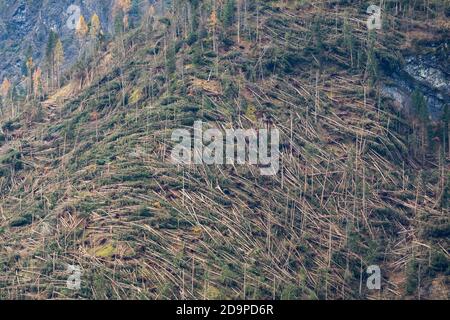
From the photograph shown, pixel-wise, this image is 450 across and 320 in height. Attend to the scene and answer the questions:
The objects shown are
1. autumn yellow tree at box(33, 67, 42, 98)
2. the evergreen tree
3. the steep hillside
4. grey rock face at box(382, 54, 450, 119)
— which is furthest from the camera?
autumn yellow tree at box(33, 67, 42, 98)

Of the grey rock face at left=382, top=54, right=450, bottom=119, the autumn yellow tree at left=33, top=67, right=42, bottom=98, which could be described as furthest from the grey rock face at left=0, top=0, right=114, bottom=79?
the grey rock face at left=382, top=54, right=450, bottom=119

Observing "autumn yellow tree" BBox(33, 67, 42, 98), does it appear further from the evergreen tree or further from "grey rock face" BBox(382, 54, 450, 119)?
"grey rock face" BBox(382, 54, 450, 119)

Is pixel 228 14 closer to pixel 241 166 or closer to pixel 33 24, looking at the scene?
pixel 241 166

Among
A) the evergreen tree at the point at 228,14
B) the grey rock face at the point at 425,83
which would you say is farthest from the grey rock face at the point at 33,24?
the grey rock face at the point at 425,83

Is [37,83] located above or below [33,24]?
below

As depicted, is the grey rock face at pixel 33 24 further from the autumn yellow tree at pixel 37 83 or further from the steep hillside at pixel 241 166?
the steep hillside at pixel 241 166

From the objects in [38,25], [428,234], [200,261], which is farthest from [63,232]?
[38,25]

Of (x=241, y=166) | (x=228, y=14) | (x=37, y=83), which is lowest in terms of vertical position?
(x=241, y=166)

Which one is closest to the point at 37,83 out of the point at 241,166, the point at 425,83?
the point at 241,166
